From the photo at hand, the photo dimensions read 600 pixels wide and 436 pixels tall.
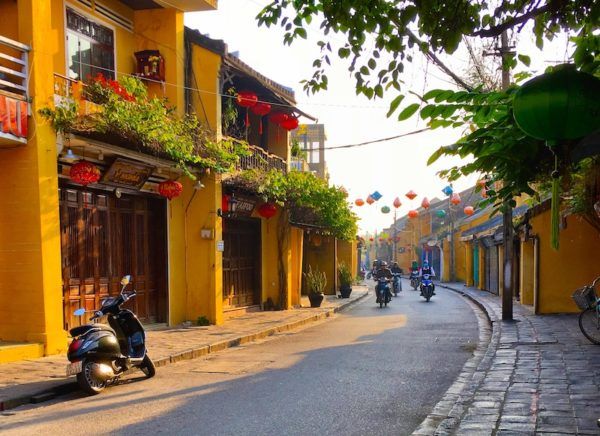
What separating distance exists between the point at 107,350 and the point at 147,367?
1.02 m

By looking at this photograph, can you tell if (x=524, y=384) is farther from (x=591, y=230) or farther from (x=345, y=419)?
(x=591, y=230)

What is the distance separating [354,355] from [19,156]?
6.48 metres

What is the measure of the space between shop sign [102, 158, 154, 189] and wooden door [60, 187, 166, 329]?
0.45 meters

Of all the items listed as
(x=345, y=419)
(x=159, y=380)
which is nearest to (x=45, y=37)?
(x=159, y=380)

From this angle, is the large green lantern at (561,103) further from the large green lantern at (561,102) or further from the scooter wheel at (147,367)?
the scooter wheel at (147,367)

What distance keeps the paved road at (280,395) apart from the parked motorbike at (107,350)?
223 millimetres

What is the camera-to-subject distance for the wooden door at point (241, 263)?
54.9 ft

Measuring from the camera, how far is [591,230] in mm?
15883

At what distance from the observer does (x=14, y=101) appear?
29.4 ft

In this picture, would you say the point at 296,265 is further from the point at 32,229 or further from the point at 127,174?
the point at 32,229

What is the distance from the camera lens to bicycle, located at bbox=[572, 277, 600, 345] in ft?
32.5

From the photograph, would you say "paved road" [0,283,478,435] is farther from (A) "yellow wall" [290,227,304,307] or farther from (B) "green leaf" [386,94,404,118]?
(A) "yellow wall" [290,227,304,307]

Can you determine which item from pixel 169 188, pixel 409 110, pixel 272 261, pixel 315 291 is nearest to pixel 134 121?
pixel 169 188

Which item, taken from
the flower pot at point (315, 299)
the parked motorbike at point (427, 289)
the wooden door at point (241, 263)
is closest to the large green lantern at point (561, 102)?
the wooden door at point (241, 263)
